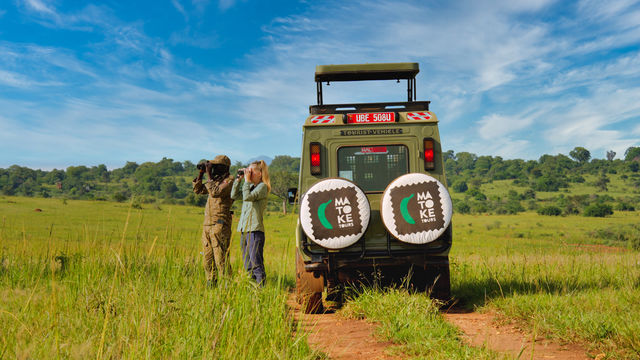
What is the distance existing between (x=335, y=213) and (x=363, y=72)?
2269 millimetres

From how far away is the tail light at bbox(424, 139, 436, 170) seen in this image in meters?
5.57

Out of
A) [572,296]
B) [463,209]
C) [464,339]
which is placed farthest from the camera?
[463,209]

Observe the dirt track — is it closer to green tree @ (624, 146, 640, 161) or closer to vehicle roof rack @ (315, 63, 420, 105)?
vehicle roof rack @ (315, 63, 420, 105)

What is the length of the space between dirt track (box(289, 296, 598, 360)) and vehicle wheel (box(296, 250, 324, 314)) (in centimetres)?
14

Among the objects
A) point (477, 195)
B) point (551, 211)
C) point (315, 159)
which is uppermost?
point (315, 159)

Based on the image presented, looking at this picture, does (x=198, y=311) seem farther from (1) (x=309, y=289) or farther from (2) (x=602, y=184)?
(2) (x=602, y=184)

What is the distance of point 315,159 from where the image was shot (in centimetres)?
561

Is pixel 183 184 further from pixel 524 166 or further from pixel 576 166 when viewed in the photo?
pixel 576 166

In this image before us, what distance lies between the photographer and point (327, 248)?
4930 mm

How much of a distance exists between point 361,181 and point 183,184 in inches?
4506

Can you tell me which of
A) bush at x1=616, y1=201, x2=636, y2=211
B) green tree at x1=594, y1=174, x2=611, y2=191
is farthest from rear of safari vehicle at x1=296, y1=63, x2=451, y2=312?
green tree at x1=594, y1=174, x2=611, y2=191

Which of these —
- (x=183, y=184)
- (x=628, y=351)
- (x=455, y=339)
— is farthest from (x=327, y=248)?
(x=183, y=184)

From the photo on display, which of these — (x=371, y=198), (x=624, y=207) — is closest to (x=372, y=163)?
(x=371, y=198)

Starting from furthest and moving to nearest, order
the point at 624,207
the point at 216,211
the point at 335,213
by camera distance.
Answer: the point at 624,207, the point at 216,211, the point at 335,213
